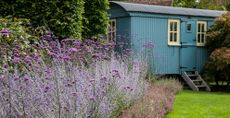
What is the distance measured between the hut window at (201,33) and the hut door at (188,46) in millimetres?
303

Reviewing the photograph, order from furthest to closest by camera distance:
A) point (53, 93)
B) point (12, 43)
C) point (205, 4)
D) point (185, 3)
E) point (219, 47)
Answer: point (185, 3), point (205, 4), point (219, 47), point (12, 43), point (53, 93)

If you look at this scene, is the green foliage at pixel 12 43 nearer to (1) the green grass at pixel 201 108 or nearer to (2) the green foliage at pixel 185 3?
(1) the green grass at pixel 201 108

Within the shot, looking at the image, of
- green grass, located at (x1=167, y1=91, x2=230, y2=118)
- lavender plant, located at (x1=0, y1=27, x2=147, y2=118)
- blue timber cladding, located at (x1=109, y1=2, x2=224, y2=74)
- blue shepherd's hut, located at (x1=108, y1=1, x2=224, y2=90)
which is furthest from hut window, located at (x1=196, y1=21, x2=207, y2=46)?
lavender plant, located at (x1=0, y1=27, x2=147, y2=118)

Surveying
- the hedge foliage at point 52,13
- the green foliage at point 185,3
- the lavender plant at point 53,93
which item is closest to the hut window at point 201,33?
the hedge foliage at point 52,13

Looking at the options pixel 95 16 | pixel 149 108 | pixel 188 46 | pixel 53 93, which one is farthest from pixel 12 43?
pixel 188 46

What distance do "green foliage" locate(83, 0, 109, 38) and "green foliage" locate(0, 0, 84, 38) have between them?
273cm

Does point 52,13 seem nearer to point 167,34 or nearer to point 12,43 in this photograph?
point 12,43

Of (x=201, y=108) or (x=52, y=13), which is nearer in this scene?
(x=201, y=108)

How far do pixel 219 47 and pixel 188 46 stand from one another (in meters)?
1.20

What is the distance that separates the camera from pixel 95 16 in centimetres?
1383

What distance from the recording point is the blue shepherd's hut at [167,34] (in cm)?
1572

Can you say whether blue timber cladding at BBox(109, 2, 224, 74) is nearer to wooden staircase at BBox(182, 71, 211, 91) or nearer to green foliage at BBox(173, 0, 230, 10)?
wooden staircase at BBox(182, 71, 211, 91)

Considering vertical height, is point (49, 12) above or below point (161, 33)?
above

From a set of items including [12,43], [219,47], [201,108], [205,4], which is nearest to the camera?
[12,43]
